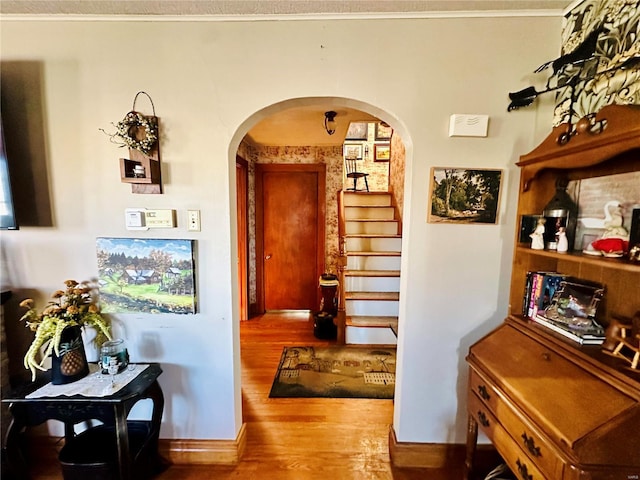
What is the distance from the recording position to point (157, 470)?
63.2 inches

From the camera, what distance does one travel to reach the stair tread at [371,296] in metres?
3.09

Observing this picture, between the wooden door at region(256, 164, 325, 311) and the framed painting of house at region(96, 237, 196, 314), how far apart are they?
2.53 meters

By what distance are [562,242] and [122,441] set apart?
7.16 feet

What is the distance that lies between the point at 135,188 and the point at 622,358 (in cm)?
225

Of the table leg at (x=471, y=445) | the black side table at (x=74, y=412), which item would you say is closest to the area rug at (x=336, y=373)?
the table leg at (x=471, y=445)

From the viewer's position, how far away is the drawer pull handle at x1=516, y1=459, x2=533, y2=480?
3.29ft

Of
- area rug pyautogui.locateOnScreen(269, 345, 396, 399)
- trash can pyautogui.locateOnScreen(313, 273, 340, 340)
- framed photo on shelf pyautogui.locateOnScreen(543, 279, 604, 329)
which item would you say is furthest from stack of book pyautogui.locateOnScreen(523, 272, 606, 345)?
trash can pyautogui.locateOnScreen(313, 273, 340, 340)

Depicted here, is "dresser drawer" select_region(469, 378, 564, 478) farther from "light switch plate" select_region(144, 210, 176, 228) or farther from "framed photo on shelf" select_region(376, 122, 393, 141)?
"framed photo on shelf" select_region(376, 122, 393, 141)

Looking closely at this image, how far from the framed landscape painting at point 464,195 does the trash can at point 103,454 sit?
1.99m

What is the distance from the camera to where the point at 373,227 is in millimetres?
3686

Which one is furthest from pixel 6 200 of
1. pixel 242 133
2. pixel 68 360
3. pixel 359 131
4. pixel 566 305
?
pixel 359 131

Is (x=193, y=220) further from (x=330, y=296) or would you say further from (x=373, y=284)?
(x=330, y=296)

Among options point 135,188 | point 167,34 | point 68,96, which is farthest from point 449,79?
point 68,96

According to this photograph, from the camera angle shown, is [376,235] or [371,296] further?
[376,235]
